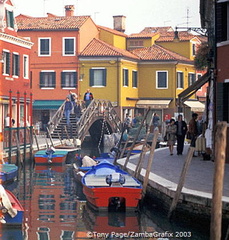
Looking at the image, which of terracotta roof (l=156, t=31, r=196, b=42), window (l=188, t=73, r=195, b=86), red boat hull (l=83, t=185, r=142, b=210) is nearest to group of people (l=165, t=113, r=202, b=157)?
red boat hull (l=83, t=185, r=142, b=210)

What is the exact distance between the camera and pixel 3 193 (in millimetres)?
14008

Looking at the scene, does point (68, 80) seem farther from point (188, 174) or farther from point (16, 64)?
point (188, 174)

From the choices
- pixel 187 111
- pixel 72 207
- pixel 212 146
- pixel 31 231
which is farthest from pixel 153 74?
pixel 31 231

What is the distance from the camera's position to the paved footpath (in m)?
14.8

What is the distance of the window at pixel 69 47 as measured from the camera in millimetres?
48844

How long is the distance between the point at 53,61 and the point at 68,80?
161 centimetres

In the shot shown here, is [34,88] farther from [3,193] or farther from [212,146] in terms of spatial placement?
[3,193]

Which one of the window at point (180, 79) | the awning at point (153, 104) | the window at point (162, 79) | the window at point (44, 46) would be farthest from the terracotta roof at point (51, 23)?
the window at point (180, 79)

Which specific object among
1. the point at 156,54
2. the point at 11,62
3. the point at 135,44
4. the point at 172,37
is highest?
the point at 172,37

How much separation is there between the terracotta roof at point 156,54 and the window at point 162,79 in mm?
1099

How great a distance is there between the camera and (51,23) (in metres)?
49.2

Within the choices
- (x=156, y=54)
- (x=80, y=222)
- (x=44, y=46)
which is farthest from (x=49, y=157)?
(x=156, y=54)

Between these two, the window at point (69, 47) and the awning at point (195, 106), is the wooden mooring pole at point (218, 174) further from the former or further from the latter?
the awning at point (195, 106)

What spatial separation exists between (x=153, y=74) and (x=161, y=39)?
186 inches
